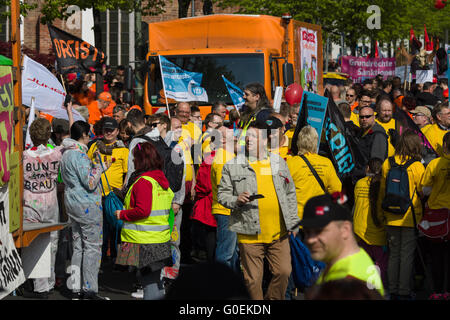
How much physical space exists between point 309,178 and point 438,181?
3.98 ft

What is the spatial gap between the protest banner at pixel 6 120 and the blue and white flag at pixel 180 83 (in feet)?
20.8

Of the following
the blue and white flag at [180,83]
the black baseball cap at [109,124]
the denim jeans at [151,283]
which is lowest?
the denim jeans at [151,283]

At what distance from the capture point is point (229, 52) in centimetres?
1402

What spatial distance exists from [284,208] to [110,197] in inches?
77.7

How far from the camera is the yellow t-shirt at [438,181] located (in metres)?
7.74

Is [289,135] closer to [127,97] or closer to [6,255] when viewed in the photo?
[6,255]

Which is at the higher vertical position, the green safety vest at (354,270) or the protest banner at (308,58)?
the protest banner at (308,58)

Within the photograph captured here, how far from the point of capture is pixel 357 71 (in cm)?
2553

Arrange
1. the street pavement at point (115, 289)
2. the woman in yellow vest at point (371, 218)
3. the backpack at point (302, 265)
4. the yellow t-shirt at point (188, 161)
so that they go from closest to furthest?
the backpack at point (302, 265)
the woman in yellow vest at point (371, 218)
the street pavement at point (115, 289)
the yellow t-shirt at point (188, 161)

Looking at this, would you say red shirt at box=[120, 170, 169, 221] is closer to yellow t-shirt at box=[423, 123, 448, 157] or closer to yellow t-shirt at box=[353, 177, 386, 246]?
yellow t-shirt at box=[353, 177, 386, 246]

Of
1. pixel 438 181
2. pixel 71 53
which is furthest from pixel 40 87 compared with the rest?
pixel 71 53

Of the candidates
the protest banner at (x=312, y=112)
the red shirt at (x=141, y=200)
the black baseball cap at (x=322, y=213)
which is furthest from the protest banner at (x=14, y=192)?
the protest banner at (x=312, y=112)

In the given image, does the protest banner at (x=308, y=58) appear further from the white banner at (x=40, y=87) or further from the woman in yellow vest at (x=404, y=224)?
the woman in yellow vest at (x=404, y=224)

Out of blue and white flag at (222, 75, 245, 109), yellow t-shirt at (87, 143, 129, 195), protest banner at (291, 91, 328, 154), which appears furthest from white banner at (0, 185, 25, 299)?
blue and white flag at (222, 75, 245, 109)
